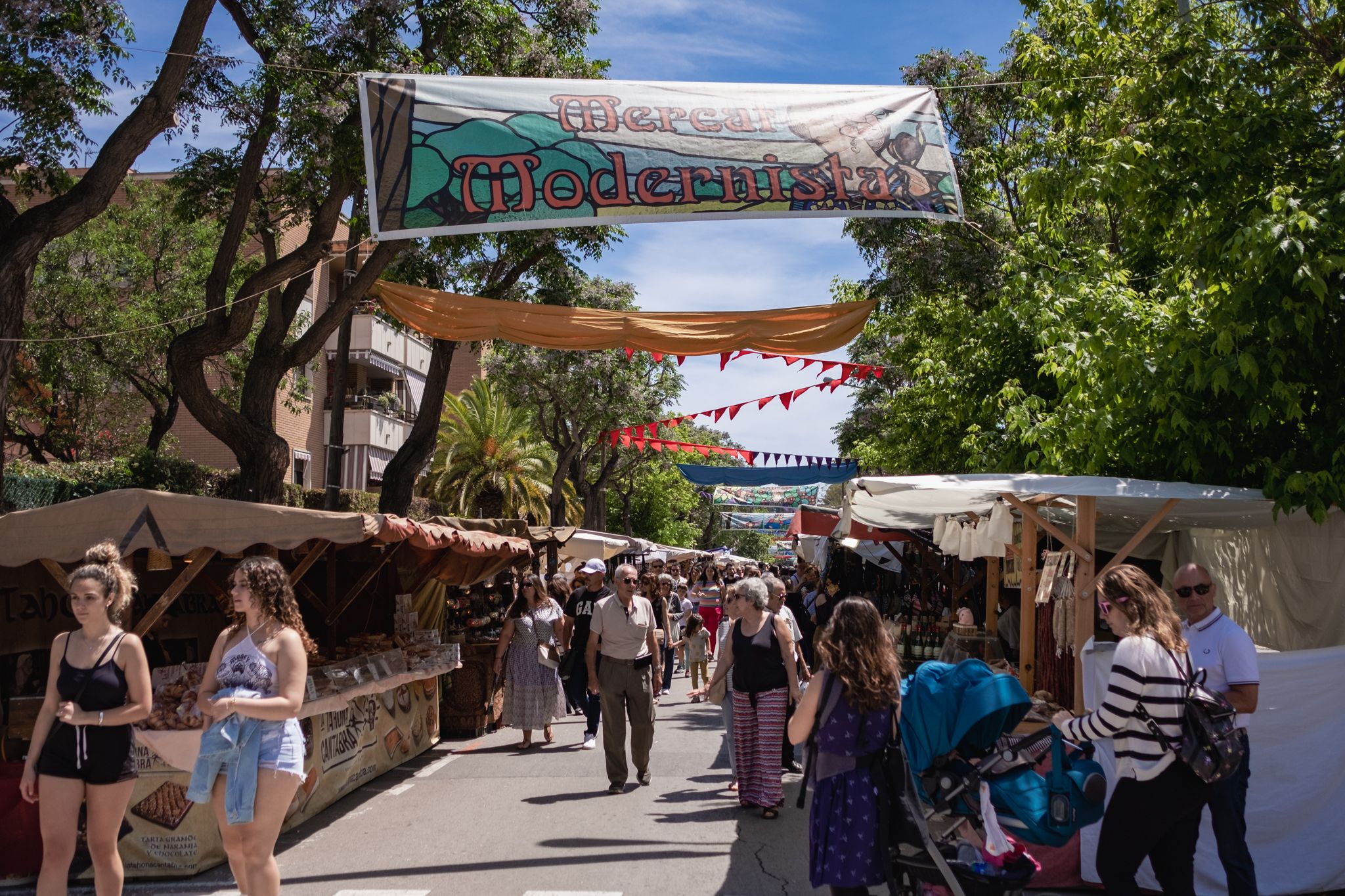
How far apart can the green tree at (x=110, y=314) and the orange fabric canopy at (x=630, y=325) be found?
47.3ft

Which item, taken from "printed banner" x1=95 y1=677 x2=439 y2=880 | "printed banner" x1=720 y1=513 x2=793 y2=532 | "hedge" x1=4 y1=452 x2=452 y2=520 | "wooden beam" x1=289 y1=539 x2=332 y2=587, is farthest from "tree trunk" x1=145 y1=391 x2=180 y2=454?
"printed banner" x1=720 y1=513 x2=793 y2=532

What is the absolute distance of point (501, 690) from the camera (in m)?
14.4

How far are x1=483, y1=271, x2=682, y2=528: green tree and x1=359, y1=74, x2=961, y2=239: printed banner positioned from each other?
81.3 feet


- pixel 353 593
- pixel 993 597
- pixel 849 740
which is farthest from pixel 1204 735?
pixel 353 593

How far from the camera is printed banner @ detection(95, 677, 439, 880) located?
7020 millimetres

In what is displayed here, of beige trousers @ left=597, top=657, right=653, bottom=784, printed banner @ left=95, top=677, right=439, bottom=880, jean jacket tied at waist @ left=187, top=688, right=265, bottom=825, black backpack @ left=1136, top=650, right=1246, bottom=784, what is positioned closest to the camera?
black backpack @ left=1136, top=650, right=1246, bottom=784

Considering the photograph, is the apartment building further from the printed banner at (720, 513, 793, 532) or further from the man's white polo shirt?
the man's white polo shirt

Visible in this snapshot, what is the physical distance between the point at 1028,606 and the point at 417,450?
10540mm

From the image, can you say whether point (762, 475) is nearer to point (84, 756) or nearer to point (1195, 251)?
point (1195, 251)

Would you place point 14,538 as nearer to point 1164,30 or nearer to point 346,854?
point 346,854

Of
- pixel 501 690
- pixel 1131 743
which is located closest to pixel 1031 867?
pixel 1131 743

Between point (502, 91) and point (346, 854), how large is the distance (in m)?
5.27

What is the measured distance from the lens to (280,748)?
203 inches

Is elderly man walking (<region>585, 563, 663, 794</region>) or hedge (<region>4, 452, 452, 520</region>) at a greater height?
hedge (<region>4, 452, 452, 520</region>)
